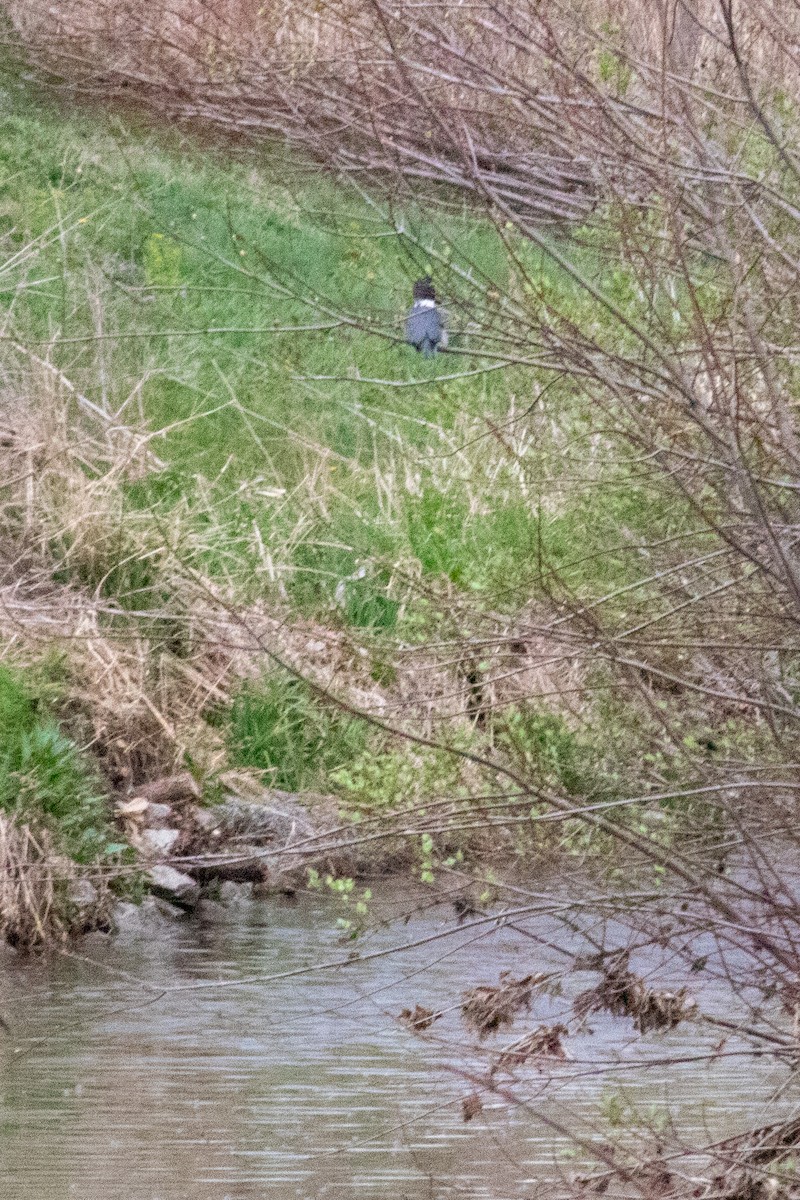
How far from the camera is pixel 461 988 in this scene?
6703 mm

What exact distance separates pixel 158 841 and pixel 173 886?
0.18 meters

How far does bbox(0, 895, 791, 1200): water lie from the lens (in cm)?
484

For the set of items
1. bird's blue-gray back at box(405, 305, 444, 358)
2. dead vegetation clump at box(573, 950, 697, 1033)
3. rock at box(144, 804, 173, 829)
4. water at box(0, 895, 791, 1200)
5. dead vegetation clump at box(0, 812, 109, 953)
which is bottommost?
rock at box(144, 804, 173, 829)

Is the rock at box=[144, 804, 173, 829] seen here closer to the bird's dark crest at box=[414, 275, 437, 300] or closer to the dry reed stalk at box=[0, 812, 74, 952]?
the dry reed stalk at box=[0, 812, 74, 952]

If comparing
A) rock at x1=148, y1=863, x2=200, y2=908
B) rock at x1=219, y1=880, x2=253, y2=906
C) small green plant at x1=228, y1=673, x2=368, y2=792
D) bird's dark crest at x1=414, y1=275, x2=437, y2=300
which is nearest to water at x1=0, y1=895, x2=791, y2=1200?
rock at x1=148, y1=863, x2=200, y2=908

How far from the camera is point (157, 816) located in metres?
8.75

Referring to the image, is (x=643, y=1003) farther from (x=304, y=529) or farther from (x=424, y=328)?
(x=304, y=529)

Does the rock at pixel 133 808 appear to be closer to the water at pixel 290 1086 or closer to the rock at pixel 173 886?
the rock at pixel 173 886

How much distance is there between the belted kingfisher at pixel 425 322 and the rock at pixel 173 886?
2.18m

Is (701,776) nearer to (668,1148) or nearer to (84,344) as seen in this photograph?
(668,1148)

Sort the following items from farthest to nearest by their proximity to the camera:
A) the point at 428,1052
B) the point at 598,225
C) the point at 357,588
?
1. the point at 357,588
2. the point at 428,1052
3. the point at 598,225

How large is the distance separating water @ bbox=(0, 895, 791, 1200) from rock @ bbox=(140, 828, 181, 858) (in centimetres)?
106

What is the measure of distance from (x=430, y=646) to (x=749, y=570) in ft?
3.49

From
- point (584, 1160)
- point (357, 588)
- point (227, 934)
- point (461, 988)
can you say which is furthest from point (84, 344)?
point (584, 1160)
